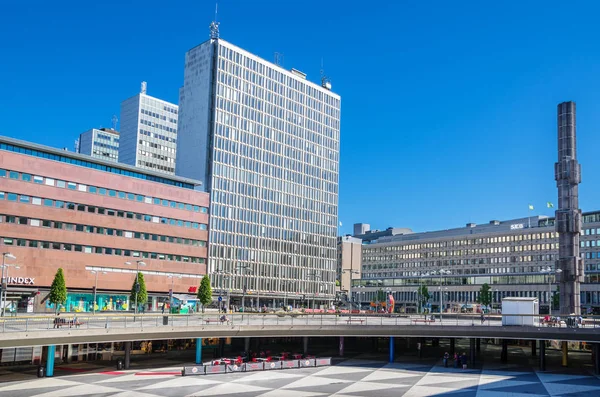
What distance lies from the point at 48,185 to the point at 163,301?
31818mm

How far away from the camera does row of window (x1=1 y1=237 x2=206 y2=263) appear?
309 ft

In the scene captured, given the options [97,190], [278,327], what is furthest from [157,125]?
[278,327]

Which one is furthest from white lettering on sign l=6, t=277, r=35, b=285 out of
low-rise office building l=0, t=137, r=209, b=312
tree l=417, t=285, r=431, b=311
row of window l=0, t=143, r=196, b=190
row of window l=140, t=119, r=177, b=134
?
tree l=417, t=285, r=431, b=311

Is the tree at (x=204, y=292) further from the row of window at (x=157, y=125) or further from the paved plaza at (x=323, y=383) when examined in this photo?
the row of window at (x=157, y=125)

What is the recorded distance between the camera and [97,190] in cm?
10431

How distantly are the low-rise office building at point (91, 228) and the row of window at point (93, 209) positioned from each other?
0.50 feet

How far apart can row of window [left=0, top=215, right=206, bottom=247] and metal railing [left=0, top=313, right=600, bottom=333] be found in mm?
35818

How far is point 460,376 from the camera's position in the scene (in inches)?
2509

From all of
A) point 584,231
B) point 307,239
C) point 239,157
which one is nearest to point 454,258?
point 584,231

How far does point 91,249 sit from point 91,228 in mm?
3424

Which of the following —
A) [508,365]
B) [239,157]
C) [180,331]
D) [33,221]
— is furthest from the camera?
[239,157]

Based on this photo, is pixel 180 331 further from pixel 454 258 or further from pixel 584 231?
pixel 454 258

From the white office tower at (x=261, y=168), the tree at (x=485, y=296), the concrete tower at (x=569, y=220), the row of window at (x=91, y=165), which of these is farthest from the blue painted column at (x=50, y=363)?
the tree at (x=485, y=296)

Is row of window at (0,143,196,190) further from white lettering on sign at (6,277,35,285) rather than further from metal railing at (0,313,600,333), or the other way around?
metal railing at (0,313,600,333)
